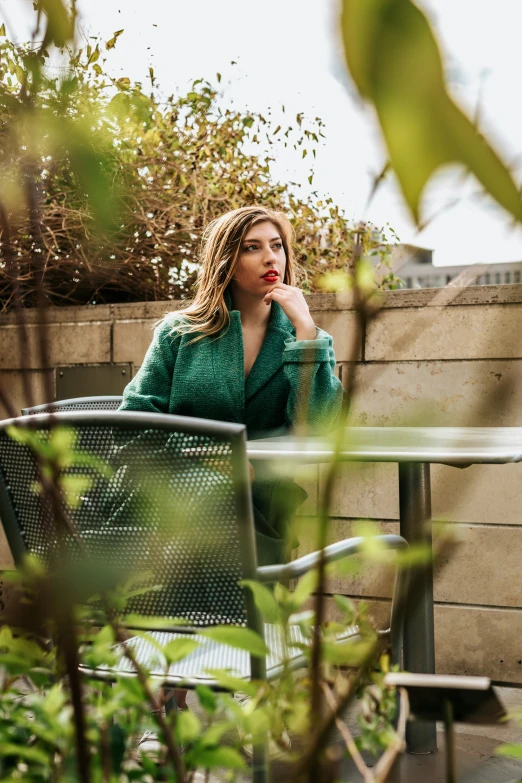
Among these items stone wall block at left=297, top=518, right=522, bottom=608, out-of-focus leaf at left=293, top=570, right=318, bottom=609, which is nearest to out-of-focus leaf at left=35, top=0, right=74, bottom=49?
out-of-focus leaf at left=293, top=570, right=318, bottom=609

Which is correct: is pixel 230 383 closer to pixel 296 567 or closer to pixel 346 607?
pixel 296 567

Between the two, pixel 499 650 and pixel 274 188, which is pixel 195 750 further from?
pixel 274 188

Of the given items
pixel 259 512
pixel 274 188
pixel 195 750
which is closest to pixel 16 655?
pixel 195 750

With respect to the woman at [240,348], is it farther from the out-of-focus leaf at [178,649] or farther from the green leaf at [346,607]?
the out-of-focus leaf at [178,649]

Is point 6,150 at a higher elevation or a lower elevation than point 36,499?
higher

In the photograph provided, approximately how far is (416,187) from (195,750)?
0.49 meters

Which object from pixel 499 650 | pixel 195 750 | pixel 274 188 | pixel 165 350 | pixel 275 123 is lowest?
pixel 499 650

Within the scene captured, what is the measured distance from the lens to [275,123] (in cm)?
381

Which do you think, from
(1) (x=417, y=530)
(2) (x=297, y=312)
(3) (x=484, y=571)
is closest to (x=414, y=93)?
(1) (x=417, y=530)

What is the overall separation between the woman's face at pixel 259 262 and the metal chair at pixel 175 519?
1.34 metres

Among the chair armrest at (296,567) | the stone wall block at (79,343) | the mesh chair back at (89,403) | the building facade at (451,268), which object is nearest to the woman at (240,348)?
the mesh chair back at (89,403)

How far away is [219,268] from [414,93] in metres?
2.34

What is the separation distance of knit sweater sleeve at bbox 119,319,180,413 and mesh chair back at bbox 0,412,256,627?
1.10 metres

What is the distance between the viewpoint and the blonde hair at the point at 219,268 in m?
2.55
